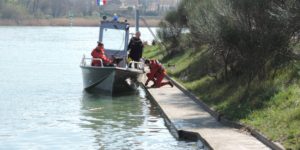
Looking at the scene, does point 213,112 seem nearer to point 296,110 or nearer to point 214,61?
point 296,110

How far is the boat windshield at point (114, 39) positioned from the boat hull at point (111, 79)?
Answer: 1.82 meters

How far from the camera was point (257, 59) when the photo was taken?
60.3ft

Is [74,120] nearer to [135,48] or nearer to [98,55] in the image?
[98,55]

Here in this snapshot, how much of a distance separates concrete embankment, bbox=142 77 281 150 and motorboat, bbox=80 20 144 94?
2099 mm

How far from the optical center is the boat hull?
24.2 metres

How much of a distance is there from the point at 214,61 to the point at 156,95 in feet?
7.32

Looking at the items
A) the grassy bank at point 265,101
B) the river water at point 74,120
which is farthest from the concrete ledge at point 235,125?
the river water at point 74,120

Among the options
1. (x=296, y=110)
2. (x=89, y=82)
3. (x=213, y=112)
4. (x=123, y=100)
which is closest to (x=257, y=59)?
(x=213, y=112)

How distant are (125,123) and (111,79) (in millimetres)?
6365

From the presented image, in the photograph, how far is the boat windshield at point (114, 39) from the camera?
1061 inches

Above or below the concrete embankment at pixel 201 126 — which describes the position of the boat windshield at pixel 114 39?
above

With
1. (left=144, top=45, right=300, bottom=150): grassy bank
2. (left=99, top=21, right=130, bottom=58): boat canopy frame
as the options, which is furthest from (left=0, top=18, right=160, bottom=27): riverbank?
(left=144, top=45, right=300, bottom=150): grassy bank

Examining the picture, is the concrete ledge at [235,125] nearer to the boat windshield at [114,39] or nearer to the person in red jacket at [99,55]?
the person in red jacket at [99,55]

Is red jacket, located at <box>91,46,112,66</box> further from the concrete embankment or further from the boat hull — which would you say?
the concrete embankment
